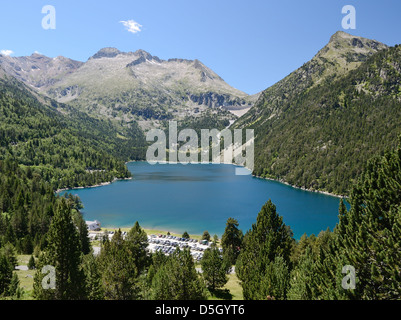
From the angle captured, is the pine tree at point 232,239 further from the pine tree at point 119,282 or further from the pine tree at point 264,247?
the pine tree at point 119,282

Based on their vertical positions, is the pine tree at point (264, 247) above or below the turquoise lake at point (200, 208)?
above

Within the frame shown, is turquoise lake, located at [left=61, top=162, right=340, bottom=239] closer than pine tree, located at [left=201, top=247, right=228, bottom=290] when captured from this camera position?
No

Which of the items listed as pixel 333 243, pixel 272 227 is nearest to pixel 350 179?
pixel 272 227

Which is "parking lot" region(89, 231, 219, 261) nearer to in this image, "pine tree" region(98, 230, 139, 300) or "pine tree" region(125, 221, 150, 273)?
"pine tree" region(125, 221, 150, 273)

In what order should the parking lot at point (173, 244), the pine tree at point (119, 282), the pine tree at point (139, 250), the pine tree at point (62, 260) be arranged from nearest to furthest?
the pine tree at point (62, 260), the pine tree at point (119, 282), the pine tree at point (139, 250), the parking lot at point (173, 244)

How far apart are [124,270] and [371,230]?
24.2 metres

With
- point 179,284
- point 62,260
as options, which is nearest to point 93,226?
point 62,260

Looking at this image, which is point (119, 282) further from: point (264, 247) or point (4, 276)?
point (264, 247)

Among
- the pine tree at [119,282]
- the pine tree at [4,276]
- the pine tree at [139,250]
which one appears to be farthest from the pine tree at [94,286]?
the pine tree at [139,250]

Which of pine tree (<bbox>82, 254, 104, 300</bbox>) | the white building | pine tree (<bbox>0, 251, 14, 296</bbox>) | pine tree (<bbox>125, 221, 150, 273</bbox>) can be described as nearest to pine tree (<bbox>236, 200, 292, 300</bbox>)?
pine tree (<bbox>82, 254, 104, 300</bbox>)

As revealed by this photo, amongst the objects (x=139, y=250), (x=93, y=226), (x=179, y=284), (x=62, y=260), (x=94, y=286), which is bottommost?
(x=93, y=226)

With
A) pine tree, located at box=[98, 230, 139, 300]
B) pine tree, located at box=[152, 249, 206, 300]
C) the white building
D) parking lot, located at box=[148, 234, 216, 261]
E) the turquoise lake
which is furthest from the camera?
the turquoise lake

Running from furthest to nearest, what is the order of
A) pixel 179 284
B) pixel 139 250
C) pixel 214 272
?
1. pixel 139 250
2. pixel 214 272
3. pixel 179 284
